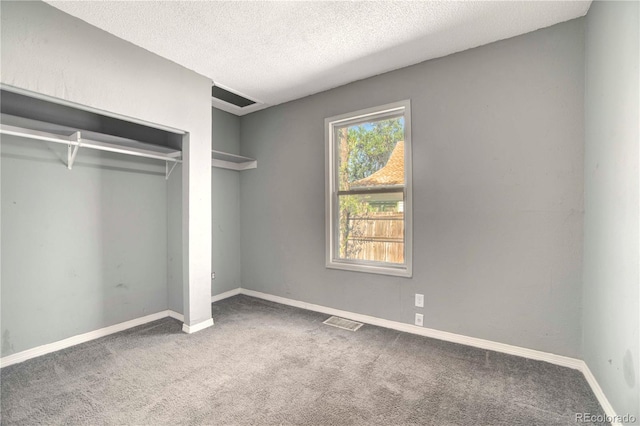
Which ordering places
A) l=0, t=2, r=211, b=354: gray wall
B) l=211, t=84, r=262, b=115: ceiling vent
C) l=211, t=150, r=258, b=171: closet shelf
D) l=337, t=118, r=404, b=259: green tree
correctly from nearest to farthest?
l=0, t=2, r=211, b=354: gray wall
l=337, t=118, r=404, b=259: green tree
l=211, t=84, r=262, b=115: ceiling vent
l=211, t=150, r=258, b=171: closet shelf

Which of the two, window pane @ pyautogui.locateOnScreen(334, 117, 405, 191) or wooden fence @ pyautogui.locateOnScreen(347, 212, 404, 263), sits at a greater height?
window pane @ pyautogui.locateOnScreen(334, 117, 405, 191)

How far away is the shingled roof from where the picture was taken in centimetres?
291

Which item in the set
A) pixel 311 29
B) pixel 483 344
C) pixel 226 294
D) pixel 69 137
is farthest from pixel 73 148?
pixel 483 344

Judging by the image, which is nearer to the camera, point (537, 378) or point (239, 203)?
point (537, 378)

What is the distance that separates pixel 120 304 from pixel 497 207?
3.76 m

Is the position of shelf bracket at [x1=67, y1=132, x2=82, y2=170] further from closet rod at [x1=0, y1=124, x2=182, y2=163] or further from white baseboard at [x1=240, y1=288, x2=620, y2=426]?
white baseboard at [x1=240, y1=288, x2=620, y2=426]

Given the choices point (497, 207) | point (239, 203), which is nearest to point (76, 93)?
point (239, 203)

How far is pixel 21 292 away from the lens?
7.35 ft

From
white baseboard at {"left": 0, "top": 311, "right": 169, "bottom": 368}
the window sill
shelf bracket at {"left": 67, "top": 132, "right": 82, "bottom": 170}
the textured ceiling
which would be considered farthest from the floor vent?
shelf bracket at {"left": 67, "top": 132, "right": 82, "bottom": 170}

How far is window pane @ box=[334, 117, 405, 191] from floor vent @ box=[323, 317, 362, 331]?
1.51 m

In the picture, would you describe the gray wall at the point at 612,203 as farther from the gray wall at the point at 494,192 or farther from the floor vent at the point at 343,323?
the floor vent at the point at 343,323

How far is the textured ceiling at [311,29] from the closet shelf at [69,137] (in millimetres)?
879

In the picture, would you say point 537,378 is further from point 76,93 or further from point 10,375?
point 76,93

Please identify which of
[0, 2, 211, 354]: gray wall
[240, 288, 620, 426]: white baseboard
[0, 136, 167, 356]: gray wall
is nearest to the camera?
[240, 288, 620, 426]: white baseboard
